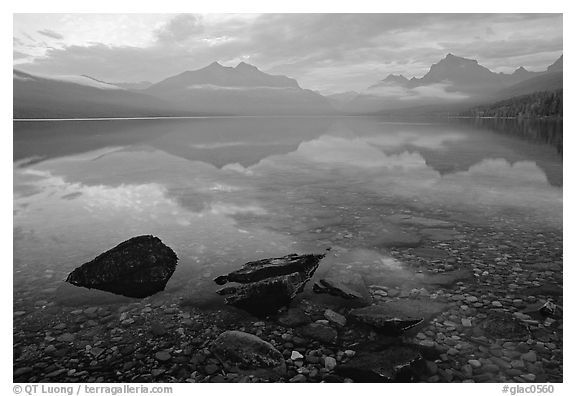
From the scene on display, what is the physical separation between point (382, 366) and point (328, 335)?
1580 millimetres

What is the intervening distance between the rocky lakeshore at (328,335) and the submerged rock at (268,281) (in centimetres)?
29

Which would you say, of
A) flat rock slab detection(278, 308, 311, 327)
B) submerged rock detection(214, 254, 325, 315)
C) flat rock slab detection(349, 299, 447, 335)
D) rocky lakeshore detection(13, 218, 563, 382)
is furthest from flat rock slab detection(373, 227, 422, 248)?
flat rock slab detection(278, 308, 311, 327)

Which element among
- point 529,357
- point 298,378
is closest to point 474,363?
point 529,357

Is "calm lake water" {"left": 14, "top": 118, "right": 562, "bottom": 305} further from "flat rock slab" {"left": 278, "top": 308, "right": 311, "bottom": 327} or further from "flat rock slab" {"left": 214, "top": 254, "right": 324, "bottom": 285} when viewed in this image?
"flat rock slab" {"left": 278, "top": 308, "right": 311, "bottom": 327}

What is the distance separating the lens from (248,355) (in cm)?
845

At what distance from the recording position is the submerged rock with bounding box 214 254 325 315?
1063 centimetres

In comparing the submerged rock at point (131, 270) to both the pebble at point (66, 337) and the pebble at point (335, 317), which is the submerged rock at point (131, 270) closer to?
the pebble at point (66, 337)

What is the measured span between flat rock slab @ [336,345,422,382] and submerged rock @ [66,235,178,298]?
20.9 feet

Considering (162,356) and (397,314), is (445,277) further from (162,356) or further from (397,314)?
(162,356)

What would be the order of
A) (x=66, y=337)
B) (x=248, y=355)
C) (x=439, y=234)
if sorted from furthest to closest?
(x=439, y=234) < (x=66, y=337) < (x=248, y=355)

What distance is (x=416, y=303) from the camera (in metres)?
10.7
